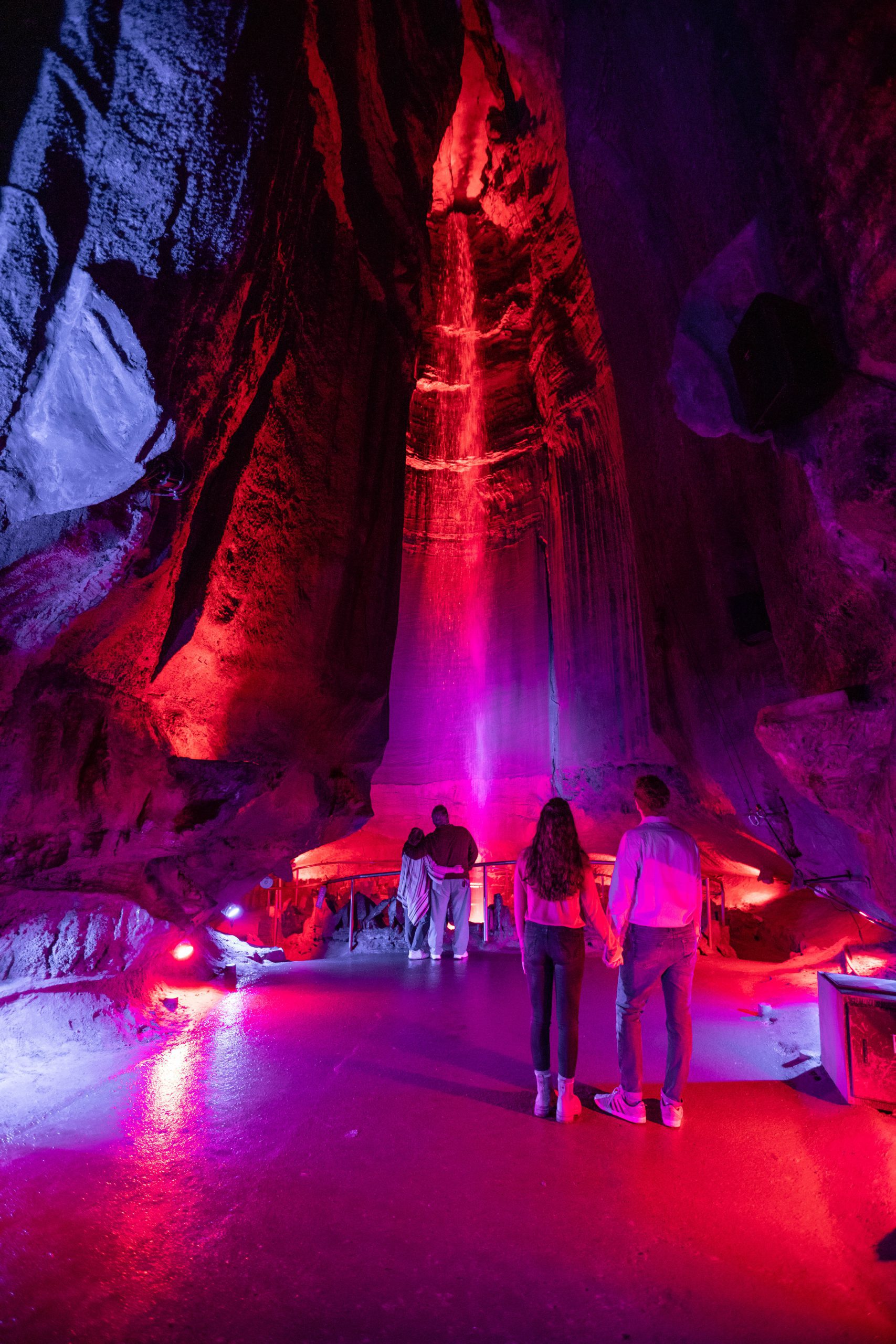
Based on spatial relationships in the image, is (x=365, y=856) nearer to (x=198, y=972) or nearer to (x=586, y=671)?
(x=586, y=671)

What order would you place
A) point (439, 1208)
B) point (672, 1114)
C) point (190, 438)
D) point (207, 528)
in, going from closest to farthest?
1. point (439, 1208)
2. point (672, 1114)
3. point (190, 438)
4. point (207, 528)

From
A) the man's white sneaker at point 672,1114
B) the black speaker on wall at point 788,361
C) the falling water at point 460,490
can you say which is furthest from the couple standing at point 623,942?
the falling water at point 460,490

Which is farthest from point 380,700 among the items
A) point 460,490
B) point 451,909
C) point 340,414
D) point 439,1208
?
point 460,490

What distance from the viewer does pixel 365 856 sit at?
15953mm

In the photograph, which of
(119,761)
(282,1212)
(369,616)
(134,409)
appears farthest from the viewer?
(369,616)

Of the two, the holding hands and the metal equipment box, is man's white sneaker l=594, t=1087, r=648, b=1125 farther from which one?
the metal equipment box

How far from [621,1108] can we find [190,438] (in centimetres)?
469

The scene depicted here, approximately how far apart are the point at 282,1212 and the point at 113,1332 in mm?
701

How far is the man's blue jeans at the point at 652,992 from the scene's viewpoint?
10.6 feet

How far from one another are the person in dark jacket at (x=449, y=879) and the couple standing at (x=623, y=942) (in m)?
4.36

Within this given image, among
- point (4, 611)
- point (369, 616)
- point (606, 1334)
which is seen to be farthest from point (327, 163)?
point (606, 1334)

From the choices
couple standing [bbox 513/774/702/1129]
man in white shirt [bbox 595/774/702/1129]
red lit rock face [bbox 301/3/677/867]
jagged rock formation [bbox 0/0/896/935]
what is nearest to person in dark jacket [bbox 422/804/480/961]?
jagged rock formation [bbox 0/0/896/935]

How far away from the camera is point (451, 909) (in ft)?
27.0

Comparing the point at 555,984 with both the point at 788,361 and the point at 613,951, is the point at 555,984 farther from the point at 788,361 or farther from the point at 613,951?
the point at 788,361
